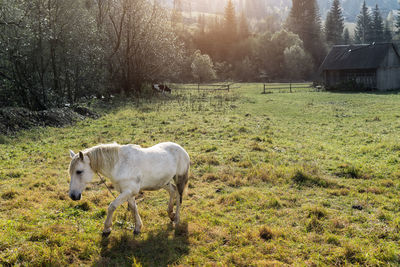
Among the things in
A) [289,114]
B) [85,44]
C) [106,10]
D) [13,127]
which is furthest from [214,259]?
[106,10]

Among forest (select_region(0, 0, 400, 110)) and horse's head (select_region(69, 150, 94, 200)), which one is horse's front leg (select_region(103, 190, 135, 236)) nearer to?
horse's head (select_region(69, 150, 94, 200))

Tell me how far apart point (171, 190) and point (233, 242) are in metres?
1.84

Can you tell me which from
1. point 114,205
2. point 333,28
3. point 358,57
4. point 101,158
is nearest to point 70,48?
point 101,158

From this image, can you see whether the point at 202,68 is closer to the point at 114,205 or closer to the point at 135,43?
the point at 135,43

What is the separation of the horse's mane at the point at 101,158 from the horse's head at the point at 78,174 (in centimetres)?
13

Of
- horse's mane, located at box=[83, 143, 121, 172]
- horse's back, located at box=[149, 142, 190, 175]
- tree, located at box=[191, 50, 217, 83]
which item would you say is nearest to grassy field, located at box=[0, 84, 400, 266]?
horse's back, located at box=[149, 142, 190, 175]

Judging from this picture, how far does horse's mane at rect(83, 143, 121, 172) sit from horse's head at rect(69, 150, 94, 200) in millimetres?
129

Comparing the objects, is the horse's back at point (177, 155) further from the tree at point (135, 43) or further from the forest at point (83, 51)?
the tree at point (135, 43)

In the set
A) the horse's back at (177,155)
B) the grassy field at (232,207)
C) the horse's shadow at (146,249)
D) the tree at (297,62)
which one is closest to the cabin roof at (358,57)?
the tree at (297,62)

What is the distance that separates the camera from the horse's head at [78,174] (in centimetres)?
562

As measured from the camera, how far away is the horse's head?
18.5 feet

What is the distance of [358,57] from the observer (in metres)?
45.2

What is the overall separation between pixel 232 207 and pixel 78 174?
3797 millimetres

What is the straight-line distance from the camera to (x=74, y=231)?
6.08m
